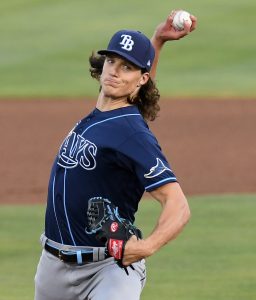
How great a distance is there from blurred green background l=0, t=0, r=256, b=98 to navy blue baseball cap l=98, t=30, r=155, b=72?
13.4 m

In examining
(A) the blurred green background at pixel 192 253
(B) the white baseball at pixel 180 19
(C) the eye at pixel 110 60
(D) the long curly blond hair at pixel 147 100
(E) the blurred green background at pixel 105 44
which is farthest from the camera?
(E) the blurred green background at pixel 105 44

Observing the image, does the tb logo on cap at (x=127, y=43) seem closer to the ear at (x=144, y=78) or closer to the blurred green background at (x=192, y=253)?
the ear at (x=144, y=78)

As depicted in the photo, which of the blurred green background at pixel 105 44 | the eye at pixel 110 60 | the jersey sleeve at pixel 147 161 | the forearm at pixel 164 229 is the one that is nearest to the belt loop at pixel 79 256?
the forearm at pixel 164 229

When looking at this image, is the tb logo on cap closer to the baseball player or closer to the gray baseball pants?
the baseball player

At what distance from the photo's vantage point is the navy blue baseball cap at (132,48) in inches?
199

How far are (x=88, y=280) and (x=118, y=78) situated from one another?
1070 mm

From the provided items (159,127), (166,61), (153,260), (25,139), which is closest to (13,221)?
(153,260)

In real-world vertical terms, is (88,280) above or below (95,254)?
below

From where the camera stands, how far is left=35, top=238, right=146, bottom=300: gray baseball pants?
4965 millimetres

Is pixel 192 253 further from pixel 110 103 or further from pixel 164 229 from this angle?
pixel 164 229

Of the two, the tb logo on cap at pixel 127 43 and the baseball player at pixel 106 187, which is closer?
the baseball player at pixel 106 187

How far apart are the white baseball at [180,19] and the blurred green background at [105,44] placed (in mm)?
12461

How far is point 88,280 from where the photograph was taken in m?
5.12

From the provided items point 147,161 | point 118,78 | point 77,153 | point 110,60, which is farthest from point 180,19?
point 147,161
